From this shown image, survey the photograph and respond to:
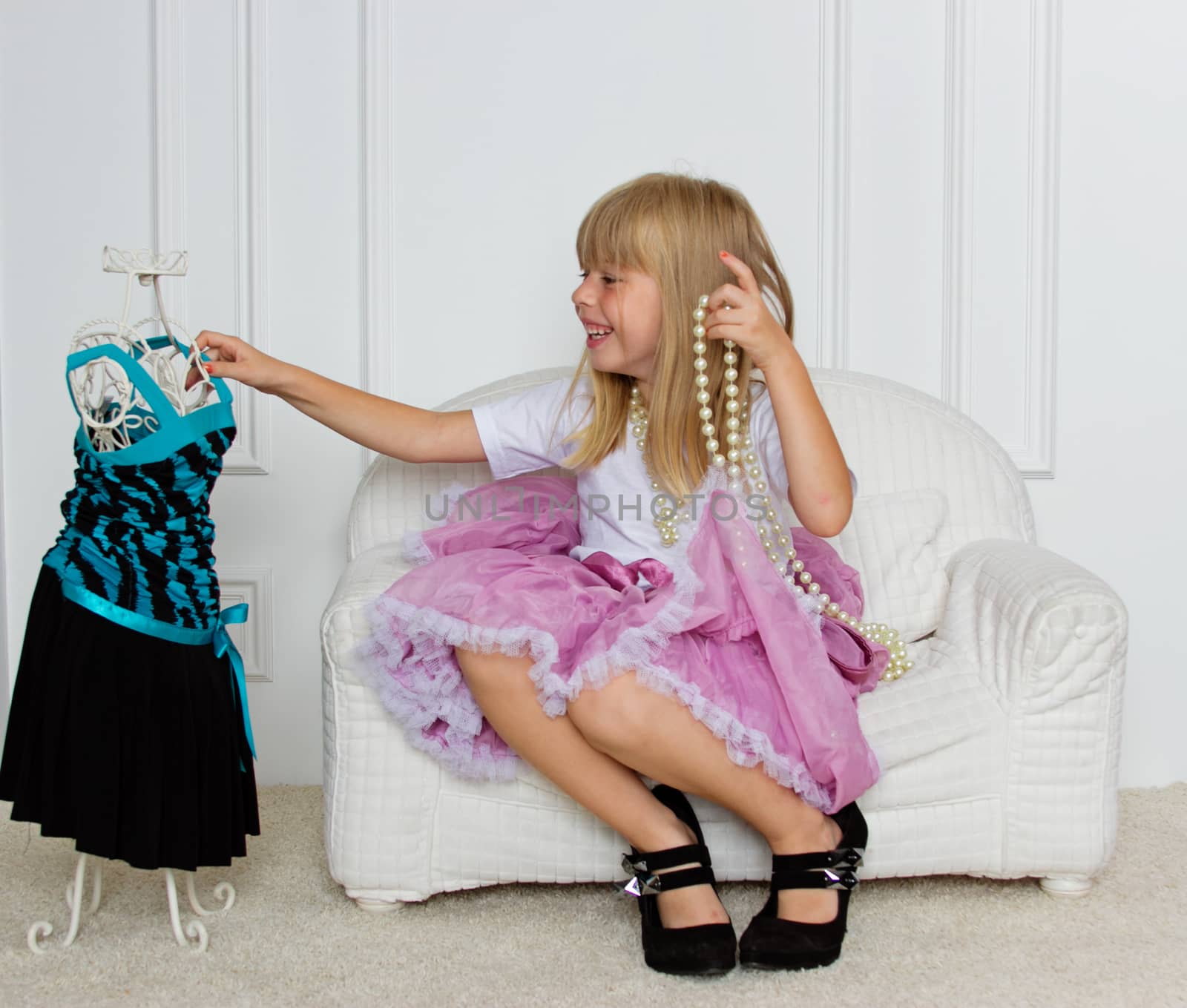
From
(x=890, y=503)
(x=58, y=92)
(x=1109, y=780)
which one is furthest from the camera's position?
(x=58, y=92)

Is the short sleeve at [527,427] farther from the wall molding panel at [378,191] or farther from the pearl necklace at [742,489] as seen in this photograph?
the wall molding panel at [378,191]

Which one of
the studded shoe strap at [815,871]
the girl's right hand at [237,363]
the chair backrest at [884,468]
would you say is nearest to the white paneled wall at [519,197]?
the chair backrest at [884,468]

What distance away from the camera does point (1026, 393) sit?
199 cm

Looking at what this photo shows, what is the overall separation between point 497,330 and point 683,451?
0.61 m

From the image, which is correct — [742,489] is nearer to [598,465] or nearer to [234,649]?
[598,465]

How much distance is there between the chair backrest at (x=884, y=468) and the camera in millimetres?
1710

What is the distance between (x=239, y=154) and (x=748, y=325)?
1.07m

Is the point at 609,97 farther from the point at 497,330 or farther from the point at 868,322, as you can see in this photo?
the point at 868,322

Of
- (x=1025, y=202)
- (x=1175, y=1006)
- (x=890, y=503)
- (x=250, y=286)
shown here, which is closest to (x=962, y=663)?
(x=890, y=503)

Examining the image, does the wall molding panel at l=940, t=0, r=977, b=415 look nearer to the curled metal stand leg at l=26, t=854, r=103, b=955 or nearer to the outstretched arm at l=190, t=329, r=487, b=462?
the outstretched arm at l=190, t=329, r=487, b=462

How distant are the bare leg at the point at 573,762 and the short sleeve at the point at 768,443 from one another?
44 cm

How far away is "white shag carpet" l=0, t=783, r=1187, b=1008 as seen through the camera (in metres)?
1.20

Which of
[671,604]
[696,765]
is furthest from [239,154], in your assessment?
[696,765]

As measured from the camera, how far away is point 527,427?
1.59 m
